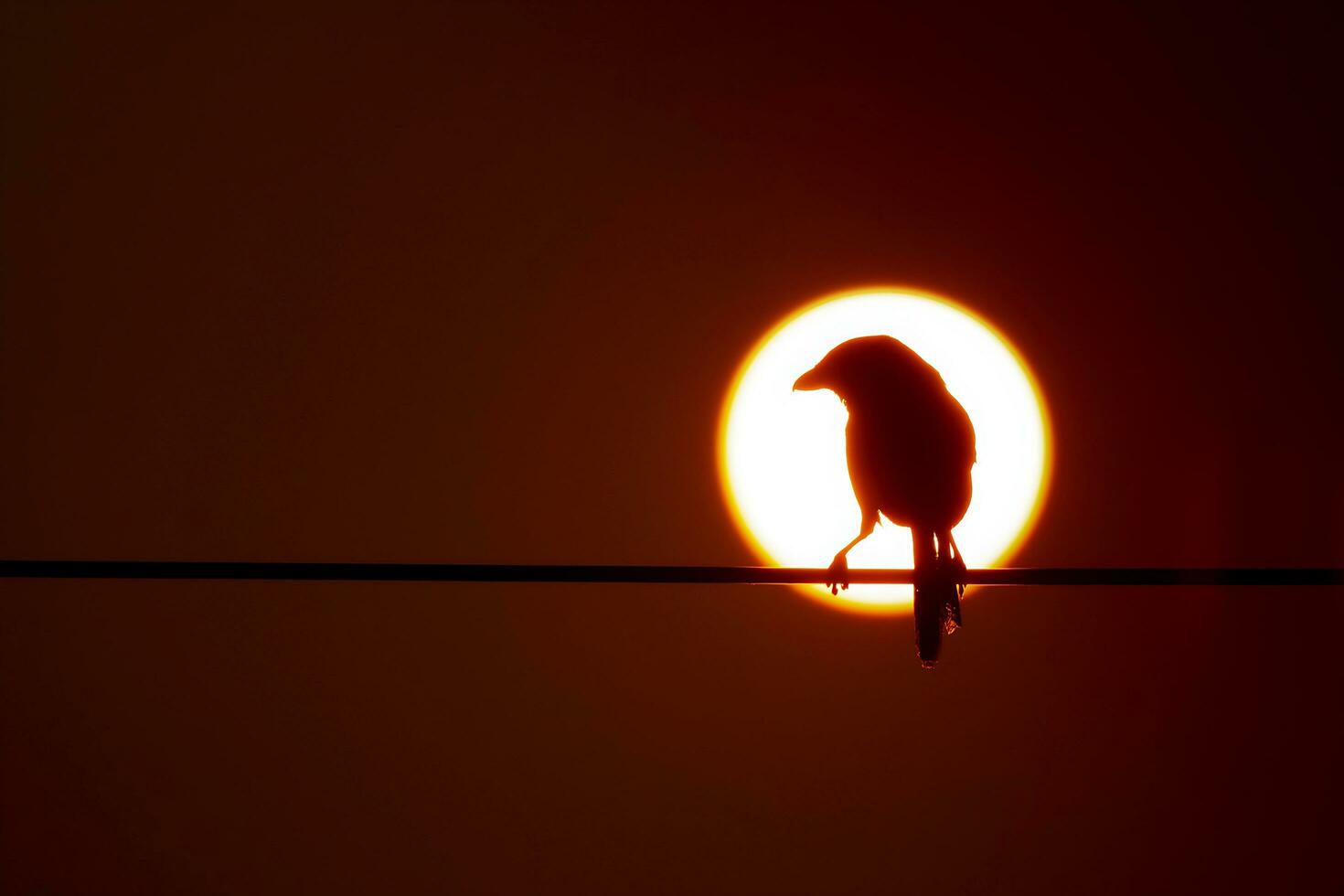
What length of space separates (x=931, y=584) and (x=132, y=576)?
212 cm

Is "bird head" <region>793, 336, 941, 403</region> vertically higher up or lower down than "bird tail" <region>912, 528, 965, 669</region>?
higher up

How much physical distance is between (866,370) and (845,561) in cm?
71

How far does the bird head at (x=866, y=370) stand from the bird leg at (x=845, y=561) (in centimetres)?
41

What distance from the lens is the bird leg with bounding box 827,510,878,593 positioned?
283 cm

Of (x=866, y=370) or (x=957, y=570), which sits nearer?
(x=957, y=570)

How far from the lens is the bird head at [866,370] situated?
3.57 metres

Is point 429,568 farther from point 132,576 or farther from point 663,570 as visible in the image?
point 132,576

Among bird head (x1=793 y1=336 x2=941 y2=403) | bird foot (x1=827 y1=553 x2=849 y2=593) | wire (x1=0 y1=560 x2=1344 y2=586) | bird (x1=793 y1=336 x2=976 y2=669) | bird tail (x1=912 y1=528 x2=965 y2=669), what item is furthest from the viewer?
bird head (x1=793 y1=336 x2=941 y2=403)

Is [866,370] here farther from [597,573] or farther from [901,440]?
[597,573]

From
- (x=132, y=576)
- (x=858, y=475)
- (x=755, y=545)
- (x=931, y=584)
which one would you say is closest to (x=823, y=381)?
(x=858, y=475)

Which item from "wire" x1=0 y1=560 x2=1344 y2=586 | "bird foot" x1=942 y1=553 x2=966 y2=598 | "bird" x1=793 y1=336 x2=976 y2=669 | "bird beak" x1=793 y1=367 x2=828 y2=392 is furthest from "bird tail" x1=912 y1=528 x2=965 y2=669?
"bird beak" x1=793 y1=367 x2=828 y2=392

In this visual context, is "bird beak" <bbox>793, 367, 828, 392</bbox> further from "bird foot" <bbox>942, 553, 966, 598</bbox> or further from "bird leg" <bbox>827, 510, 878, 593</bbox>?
"bird foot" <bbox>942, 553, 966, 598</bbox>

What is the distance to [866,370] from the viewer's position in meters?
3.59

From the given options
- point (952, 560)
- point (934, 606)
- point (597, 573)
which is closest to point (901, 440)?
point (952, 560)
